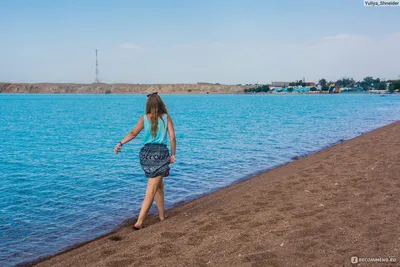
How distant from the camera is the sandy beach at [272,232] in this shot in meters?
5.18

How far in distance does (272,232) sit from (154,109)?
2.87m

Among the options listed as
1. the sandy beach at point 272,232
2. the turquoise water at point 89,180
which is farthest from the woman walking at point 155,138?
the turquoise water at point 89,180

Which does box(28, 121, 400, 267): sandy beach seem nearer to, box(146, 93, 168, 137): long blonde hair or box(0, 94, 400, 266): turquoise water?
box(0, 94, 400, 266): turquoise water

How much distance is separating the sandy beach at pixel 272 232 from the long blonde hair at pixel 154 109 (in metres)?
1.83

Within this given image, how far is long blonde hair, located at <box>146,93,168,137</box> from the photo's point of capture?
681cm

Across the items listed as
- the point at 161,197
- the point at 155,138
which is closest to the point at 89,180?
the point at 161,197

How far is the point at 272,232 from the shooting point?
→ 604 cm

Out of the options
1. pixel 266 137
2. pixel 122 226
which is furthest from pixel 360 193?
pixel 266 137

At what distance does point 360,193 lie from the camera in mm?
8180

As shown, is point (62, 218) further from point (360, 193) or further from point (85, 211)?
point (360, 193)

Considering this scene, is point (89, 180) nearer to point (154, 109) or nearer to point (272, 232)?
point (154, 109)

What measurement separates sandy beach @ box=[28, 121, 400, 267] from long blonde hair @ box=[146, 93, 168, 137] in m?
1.83

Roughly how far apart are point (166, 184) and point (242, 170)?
3.81 meters

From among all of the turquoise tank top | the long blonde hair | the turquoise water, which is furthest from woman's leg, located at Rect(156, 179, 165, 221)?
the turquoise water
